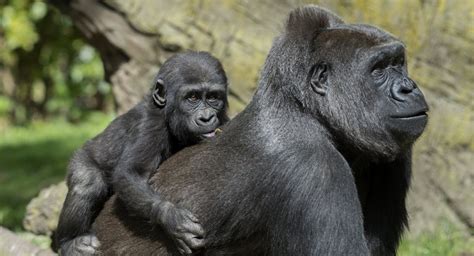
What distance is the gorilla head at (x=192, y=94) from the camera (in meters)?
5.27

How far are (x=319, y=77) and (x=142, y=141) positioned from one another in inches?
49.4

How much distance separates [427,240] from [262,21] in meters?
2.17

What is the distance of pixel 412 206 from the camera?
6.96 meters

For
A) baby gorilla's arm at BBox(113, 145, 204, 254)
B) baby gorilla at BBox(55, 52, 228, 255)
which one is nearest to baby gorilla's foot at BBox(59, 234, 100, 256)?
baby gorilla at BBox(55, 52, 228, 255)

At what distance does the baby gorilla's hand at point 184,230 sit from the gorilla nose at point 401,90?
1.13 meters

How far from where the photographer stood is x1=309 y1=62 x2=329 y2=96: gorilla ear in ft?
14.0

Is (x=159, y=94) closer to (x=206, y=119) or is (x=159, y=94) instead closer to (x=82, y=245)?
(x=206, y=119)

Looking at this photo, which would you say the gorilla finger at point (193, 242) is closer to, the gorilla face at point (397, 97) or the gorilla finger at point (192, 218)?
the gorilla finger at point (192, 218)

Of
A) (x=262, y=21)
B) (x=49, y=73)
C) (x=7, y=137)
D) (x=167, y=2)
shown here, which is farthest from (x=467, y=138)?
(x=49, y=73)

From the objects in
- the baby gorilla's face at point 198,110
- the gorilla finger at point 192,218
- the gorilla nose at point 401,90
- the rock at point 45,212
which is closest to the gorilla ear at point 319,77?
the gorilla nose at point 401,90

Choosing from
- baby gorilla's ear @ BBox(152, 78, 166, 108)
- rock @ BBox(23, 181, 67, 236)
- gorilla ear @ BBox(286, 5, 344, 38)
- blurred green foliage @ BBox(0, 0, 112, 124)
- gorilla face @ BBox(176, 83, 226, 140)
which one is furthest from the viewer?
blurred green foliage @ BBox(0, 0, 112, 124)

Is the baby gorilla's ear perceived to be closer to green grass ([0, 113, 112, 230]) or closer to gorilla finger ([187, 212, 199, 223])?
gorilla finger ([187, 212, 199, 223])

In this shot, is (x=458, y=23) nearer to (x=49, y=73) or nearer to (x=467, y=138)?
(x=467, y=138)

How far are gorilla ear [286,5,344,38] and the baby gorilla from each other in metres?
1.09
